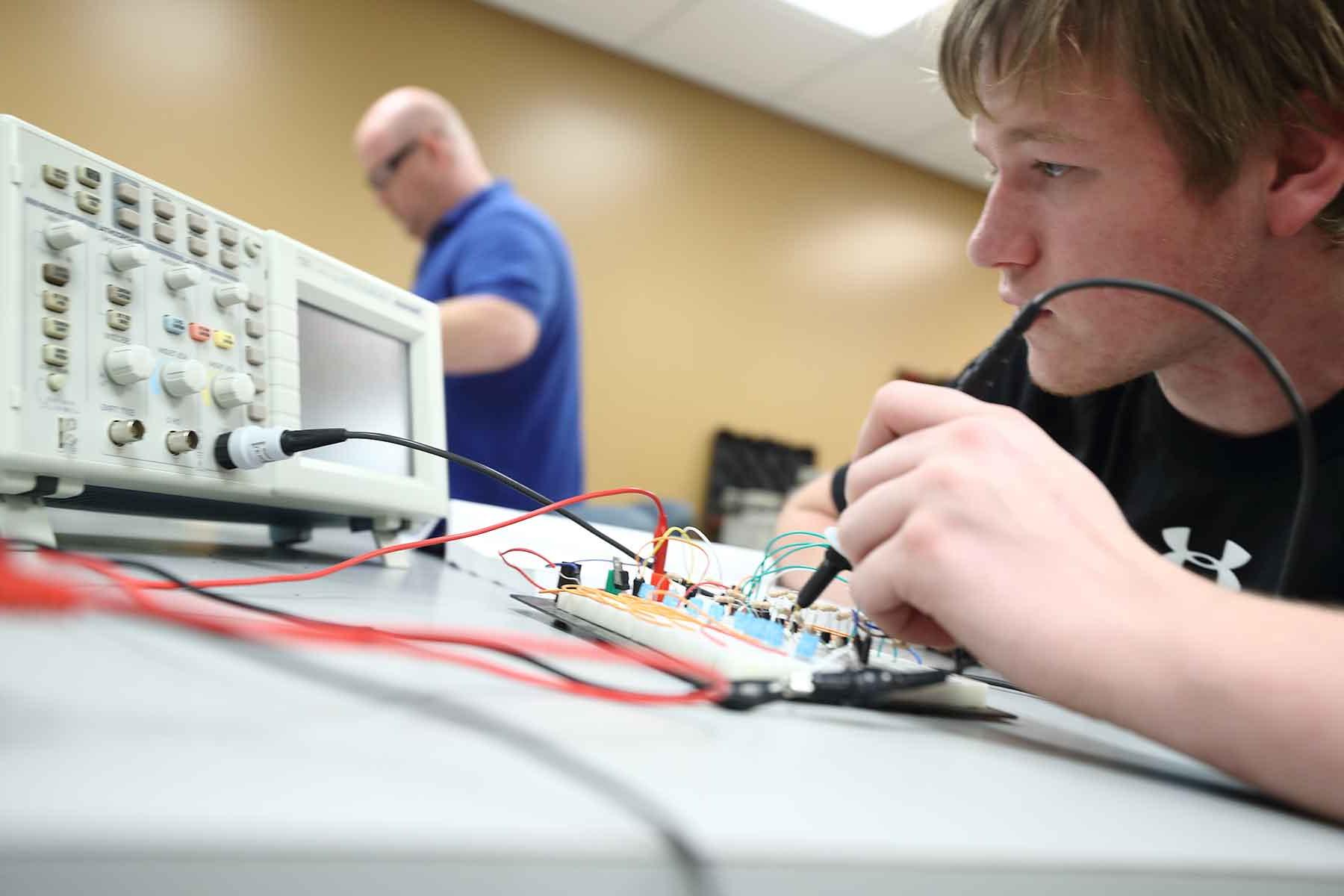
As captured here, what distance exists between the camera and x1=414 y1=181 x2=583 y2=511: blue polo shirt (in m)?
1.88

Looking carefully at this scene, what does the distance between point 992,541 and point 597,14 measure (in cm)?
371

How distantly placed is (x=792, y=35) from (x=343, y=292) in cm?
332

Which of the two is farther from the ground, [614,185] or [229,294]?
[614,185]

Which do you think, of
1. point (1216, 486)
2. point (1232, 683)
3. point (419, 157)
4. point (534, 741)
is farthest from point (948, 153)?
point (534, 741)

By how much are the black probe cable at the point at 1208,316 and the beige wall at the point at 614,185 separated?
3.14 meters

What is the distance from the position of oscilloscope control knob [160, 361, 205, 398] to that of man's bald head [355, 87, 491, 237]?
1.75m

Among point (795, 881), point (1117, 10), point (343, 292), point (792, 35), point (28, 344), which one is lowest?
point (795, 881)

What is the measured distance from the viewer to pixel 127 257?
23.4 inches

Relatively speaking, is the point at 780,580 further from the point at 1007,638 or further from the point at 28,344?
the point at 28,344

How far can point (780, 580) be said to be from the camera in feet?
3.07

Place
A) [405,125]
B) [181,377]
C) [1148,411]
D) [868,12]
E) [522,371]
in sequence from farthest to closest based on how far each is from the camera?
[868,12] < [405,125] < [522,371] < [1148,411] < [181,377]

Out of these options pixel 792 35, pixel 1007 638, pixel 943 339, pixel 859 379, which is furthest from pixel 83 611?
pixel 943 339

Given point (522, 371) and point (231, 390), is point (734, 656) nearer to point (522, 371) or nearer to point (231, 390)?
point (231, 390)

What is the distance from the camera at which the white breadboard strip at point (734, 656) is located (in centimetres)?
42
